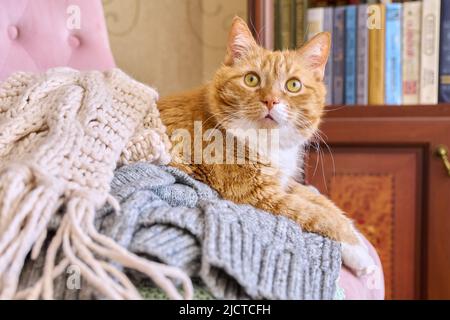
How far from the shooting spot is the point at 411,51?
121 cm

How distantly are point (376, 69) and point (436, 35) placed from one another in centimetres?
19

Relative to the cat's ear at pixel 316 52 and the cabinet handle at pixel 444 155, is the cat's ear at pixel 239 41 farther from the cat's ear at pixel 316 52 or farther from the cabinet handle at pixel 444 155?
the cabinet handle at pixel 444 155

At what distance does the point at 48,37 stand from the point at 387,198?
1022 millimetres

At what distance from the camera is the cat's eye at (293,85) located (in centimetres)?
84

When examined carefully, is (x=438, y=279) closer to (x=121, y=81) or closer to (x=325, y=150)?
(x=325, y=150)

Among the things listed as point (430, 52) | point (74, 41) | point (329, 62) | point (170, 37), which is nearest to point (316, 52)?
point (329, 62)

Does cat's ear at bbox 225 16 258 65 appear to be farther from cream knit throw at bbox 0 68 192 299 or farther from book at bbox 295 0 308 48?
book at bbox 295 0 308 48

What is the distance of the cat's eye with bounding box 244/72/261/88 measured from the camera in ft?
2.73

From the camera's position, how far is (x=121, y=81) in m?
0.73

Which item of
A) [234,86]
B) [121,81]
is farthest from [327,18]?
[121,81]

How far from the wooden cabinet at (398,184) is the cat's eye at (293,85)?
393 mm

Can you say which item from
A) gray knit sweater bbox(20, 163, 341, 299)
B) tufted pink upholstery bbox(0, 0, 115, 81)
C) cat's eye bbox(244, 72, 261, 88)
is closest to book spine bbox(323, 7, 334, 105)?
cat's eye bbox(244, 72, 261, 88)

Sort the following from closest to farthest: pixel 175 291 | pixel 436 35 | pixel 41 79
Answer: pixel 175 291 → pixel 41 79 → pixel 436 35
